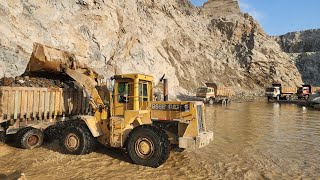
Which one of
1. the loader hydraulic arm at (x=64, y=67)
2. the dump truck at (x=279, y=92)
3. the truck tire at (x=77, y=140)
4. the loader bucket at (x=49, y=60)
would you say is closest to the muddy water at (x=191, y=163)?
the truck tire at (x=77, y=140)

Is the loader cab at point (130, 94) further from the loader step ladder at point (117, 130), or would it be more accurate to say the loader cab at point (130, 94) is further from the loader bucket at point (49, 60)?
the loader bucket at point (49, 60)

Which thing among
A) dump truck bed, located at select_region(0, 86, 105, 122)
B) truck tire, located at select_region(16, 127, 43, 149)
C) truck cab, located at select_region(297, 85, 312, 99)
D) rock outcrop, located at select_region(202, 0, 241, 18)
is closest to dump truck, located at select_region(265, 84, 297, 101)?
truck cab, located at select_region(297, 85, 312, 99)

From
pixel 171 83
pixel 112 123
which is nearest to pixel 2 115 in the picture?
pixel 112 123

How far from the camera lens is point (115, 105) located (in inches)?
393

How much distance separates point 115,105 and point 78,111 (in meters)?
3.45

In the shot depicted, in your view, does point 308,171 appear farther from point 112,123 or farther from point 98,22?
point 98,22

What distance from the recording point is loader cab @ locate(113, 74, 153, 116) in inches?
380

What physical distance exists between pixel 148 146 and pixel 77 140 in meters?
2.58

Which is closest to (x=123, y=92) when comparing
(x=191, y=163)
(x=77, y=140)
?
(x=77, y=140)

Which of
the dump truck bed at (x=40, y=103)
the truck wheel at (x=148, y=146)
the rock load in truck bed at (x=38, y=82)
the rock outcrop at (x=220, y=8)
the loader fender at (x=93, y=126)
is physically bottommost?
the truck wheel at (x=148, y=146)

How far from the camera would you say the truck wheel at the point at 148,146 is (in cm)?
884

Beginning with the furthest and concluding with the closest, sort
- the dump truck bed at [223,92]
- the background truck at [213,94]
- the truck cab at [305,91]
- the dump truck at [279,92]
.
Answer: the truck cab at [305,91] → the dump truck at [279,92] → the dump truck bed at [223,92] → the background truck at [213,94]

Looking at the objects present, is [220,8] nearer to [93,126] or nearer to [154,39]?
[154,39]

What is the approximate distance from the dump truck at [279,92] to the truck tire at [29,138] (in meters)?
45.7
